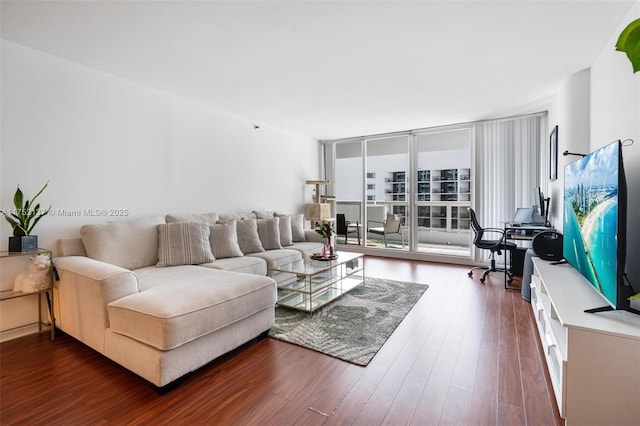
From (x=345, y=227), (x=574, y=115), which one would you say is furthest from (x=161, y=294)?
(x=345, y=227)

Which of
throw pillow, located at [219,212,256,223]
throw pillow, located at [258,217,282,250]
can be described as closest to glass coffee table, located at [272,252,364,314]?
throw pillow, located at [258,217,282,250]

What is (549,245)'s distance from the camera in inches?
108

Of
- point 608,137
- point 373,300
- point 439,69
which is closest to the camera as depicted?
point 608,137

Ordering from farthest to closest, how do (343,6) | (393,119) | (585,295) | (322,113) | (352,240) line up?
A: (352,240), (393,119), (322,113), (343,6), (585,295)

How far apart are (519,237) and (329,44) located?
319 cm

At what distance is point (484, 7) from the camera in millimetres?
1989

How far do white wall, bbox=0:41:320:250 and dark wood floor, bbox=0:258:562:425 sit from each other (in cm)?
132

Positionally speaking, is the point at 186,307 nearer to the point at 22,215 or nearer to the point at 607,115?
the point at 22,215

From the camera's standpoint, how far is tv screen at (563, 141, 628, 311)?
1.44 metres

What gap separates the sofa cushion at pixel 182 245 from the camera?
9.55 ft

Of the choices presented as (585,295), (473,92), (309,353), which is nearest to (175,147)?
(309,353)

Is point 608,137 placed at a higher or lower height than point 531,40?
lower

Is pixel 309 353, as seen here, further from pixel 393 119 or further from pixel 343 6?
pixel 393 119

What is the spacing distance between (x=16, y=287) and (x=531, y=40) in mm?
4485
